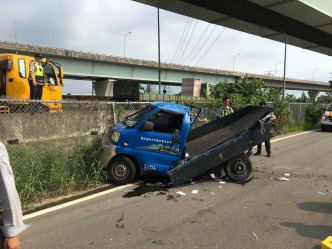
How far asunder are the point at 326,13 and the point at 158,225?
1527 centimetres

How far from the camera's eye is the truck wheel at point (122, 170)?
5840mm

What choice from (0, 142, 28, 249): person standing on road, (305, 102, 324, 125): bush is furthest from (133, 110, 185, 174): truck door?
(305, 102, 324, 125): bush

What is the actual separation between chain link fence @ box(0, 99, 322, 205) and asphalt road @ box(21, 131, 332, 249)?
75cm

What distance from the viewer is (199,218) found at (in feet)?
14.2

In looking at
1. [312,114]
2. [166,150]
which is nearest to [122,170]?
[166,150]

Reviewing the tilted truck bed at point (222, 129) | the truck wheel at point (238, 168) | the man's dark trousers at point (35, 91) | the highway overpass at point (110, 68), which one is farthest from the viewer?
the highway overpass at point (110, 68)

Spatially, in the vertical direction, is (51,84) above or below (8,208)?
above

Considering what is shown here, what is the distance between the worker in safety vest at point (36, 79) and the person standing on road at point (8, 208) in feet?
23.0

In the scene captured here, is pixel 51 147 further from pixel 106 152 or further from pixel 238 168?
pixel 238 168

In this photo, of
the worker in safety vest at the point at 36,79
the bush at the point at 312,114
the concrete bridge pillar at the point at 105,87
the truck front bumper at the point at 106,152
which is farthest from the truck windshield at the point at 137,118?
the concrete bridge pillar at the point at 105,87

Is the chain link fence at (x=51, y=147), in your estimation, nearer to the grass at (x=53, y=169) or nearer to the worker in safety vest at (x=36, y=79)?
the grass at (x=53, y=169)

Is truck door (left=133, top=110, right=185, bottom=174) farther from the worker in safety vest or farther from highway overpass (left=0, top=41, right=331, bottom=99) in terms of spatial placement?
highway overpass (left=0, top=41, right=331, bottom=99)

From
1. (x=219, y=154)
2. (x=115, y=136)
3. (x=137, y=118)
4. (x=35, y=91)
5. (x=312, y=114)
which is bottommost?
(x=219, y=154)

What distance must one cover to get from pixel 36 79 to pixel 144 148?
4.98 metres
